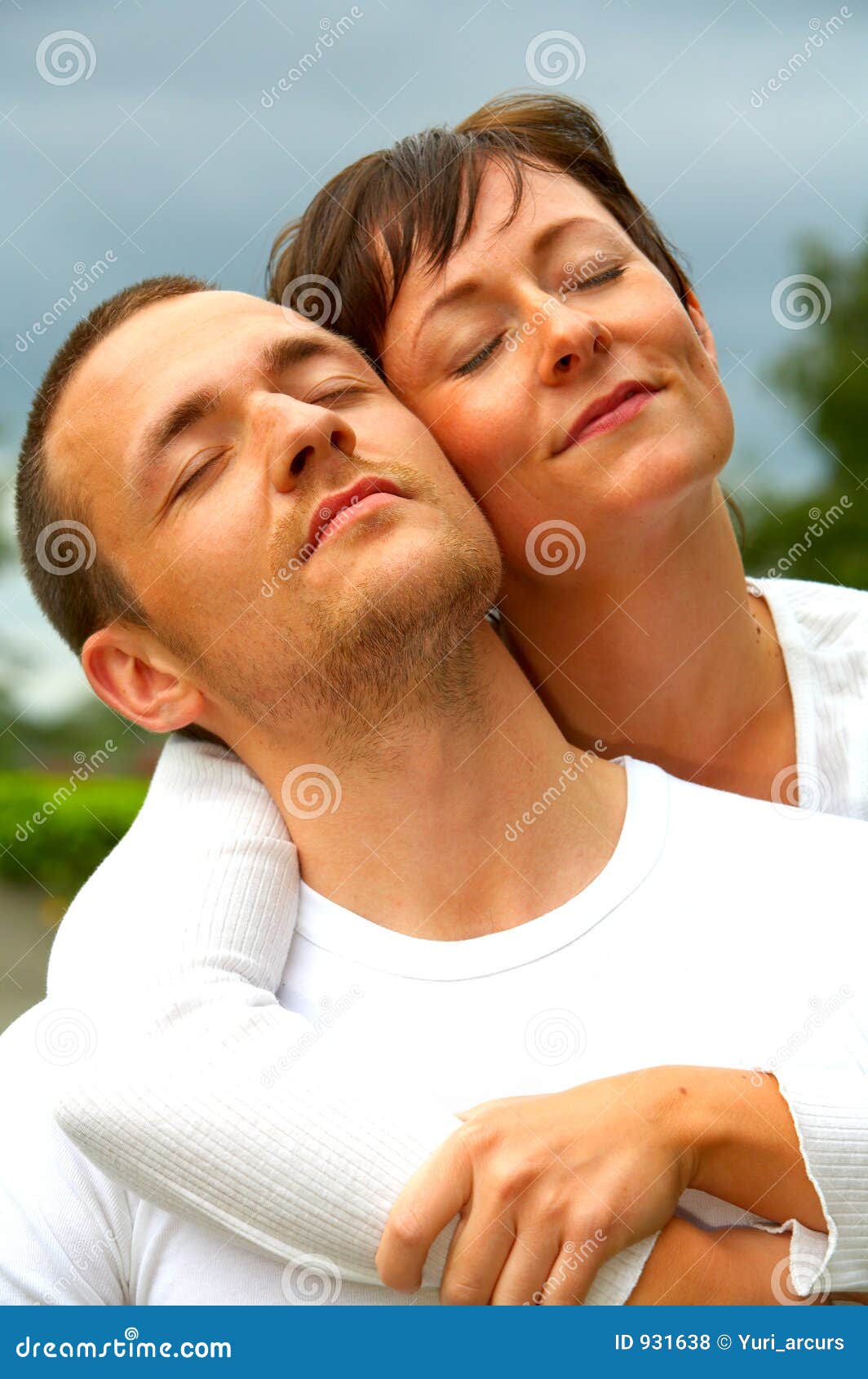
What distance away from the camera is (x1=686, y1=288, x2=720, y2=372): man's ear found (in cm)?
280

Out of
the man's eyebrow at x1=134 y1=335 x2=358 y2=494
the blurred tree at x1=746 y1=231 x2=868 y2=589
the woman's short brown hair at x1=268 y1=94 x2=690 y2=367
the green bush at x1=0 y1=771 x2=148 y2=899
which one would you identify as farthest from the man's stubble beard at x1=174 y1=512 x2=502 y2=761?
the blurred tree at x1=746 y1=231 x2=868 y2=589

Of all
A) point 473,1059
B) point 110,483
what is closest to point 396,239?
point 110,483

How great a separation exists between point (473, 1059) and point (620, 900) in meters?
0.35

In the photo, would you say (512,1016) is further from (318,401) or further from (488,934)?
(318,401)

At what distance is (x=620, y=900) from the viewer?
2059 mm

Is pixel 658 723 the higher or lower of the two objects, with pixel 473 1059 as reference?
lower

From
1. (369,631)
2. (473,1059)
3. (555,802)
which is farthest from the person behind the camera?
(555,802)

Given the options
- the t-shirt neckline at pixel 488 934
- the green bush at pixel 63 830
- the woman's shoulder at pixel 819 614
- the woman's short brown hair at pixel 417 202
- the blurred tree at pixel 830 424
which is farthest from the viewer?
the blurred tree at pixel 830 424

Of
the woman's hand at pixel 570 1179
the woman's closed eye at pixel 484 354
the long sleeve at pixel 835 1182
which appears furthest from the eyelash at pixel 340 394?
the long sleeve at pixel 835 1182

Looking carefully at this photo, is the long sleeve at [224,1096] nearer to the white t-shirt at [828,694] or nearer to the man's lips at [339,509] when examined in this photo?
the man's lips at [339,509]

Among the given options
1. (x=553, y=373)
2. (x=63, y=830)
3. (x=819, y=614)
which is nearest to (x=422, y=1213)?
(x=553, y=373)

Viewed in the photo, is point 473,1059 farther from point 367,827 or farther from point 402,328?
point 402,328

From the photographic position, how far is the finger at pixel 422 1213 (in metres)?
1.62

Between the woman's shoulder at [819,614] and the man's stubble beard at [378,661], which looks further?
the woman's shoulder at [819,614]
